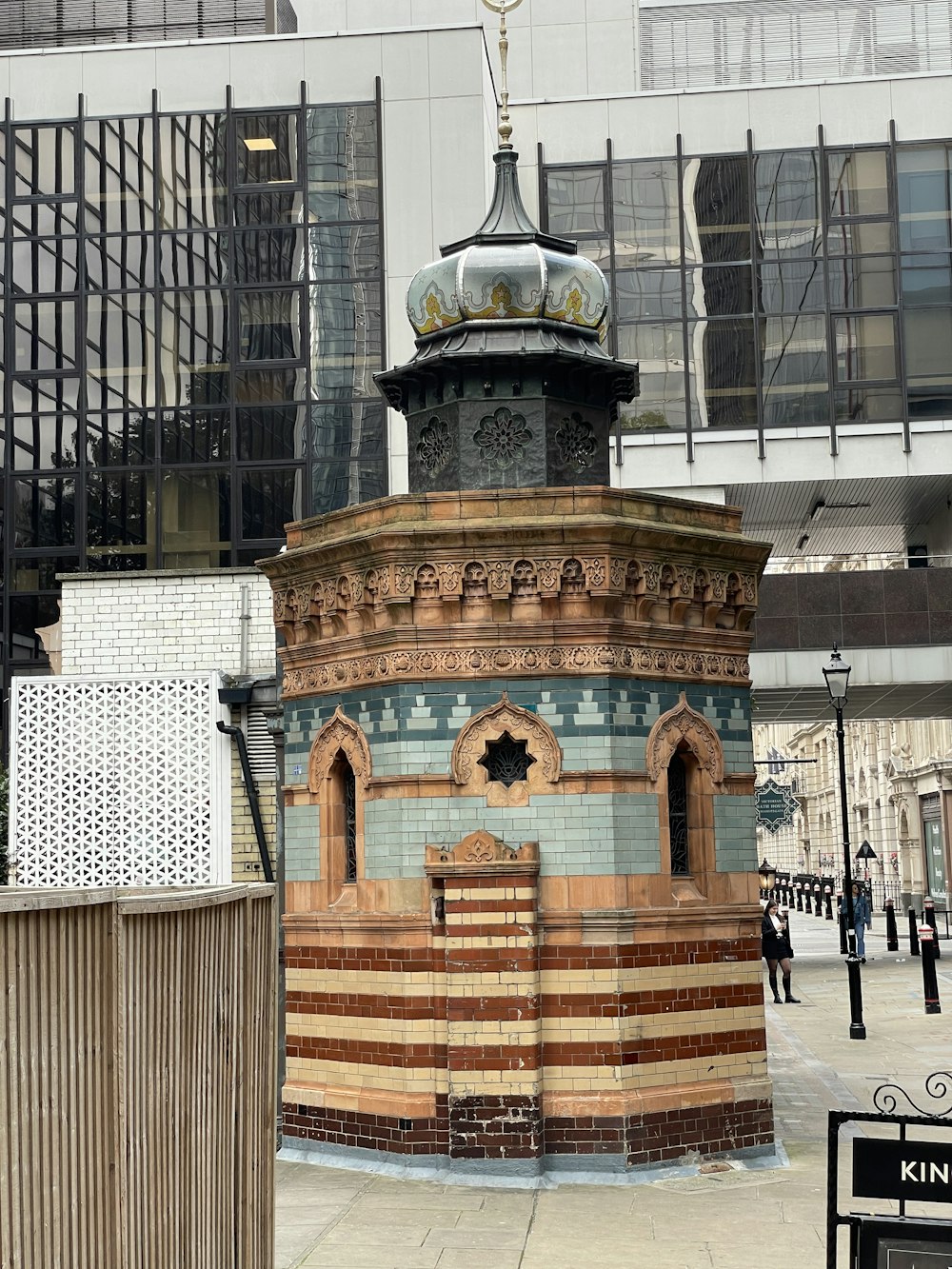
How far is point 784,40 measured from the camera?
142 feet

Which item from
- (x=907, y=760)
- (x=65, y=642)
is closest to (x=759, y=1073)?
(x=65, y=642)

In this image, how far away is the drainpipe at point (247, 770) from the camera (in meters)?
17.7

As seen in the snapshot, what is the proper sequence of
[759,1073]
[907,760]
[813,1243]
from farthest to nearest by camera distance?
[907,760] → [759,1073] → [813,1243]

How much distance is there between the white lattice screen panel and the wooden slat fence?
10978mm

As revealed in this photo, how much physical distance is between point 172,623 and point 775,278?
1930 cm

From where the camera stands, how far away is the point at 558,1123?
12.4m

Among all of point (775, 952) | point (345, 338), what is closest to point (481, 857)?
point (775, 952)

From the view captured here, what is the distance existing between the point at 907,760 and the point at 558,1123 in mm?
53086

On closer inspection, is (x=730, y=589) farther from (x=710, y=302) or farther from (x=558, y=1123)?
(x=710, y=302)

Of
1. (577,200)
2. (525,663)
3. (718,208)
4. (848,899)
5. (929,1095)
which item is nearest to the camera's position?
(525,663)

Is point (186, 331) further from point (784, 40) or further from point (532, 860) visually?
point (532, 860)

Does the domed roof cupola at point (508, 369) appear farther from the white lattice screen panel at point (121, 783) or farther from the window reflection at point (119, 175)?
the window reflection at point (119, 175)

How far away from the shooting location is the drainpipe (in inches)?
696

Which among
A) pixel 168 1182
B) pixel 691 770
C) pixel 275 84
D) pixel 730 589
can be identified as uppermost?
pixel 275 84
